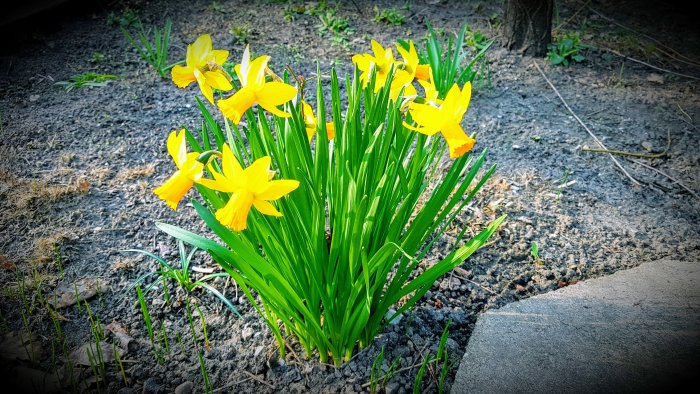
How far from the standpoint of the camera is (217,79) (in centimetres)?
118

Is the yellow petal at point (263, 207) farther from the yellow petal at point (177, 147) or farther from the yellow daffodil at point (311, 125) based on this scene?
the yellow daffodil at point (311, 125)

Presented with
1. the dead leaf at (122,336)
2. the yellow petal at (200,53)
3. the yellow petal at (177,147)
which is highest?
the yellow petal at (200,53)

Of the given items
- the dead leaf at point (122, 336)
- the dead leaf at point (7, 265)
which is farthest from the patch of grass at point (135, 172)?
the dead leaf at point (122, 336)

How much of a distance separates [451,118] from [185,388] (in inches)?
41.1

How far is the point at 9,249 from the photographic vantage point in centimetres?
190

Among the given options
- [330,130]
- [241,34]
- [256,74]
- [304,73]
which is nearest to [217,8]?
[241,34]

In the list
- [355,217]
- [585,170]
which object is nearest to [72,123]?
[355,217]

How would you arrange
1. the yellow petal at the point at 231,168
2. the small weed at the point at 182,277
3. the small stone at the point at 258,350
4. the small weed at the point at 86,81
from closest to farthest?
the yellow petal at the point at 231,168 → the small stone at the point at 258,350 → the small weed at the point at 182,277 → the small weed at the point at 86,81

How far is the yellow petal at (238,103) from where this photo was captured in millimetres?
1071

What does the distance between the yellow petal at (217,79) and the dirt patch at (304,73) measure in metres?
0.81

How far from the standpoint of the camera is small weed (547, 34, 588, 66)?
11.3ft

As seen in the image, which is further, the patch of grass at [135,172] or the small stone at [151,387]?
the patch of grass at [135,172]

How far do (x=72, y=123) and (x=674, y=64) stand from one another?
3.73m

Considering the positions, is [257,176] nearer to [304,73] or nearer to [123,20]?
[304,73]
